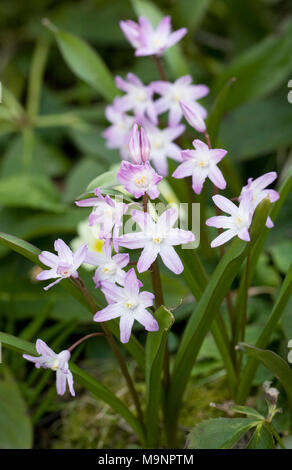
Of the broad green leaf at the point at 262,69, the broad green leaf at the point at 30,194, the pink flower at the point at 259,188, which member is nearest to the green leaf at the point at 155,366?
the pink flower at the point at 259,188

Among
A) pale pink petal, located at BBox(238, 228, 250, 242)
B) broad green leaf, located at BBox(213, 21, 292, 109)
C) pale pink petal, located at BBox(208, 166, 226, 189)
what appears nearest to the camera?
pale pink petal, located at BBox(238, 228, 250, 242)

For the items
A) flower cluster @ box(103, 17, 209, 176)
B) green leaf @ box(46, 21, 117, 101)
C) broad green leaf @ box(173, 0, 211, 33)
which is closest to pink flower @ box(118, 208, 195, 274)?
flower cluster @ box(103, 17, 209, 176)

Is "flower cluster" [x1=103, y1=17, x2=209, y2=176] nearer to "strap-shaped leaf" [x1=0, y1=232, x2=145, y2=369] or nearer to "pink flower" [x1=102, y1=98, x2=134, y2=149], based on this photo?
"pink flower" [x1=102, y1=98, x2=134, y2=149]

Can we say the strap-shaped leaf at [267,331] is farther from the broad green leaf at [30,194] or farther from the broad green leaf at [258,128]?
the broad green leaf at [258,128]

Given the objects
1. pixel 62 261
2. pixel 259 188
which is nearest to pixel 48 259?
pixel 62 261

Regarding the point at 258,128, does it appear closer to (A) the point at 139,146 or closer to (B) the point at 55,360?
(A) the point at 139,146
